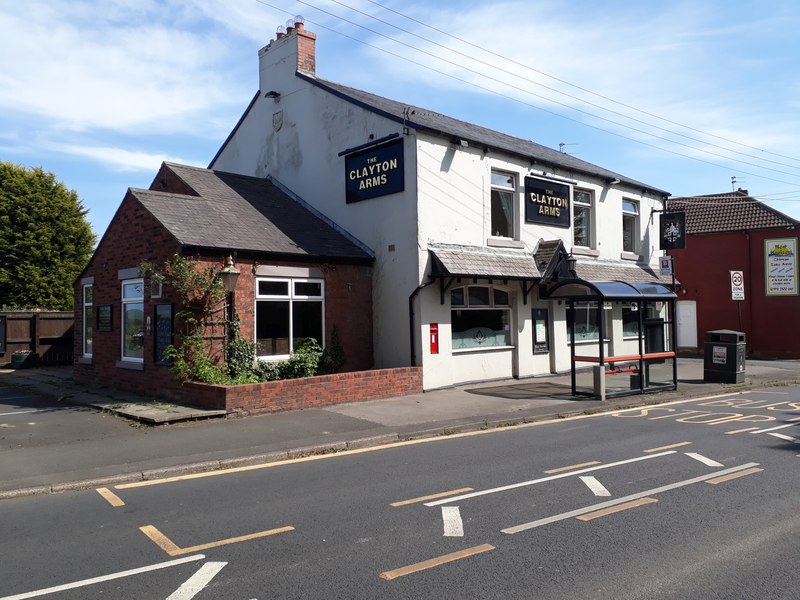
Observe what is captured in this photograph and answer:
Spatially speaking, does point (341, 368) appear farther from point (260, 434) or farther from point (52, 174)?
point (52, 174)

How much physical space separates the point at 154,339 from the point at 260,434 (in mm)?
4834

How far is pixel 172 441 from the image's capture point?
9641 millimetres

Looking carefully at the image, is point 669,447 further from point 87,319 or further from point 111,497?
point 87,319

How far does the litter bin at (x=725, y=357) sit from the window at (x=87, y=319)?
54.6 feet

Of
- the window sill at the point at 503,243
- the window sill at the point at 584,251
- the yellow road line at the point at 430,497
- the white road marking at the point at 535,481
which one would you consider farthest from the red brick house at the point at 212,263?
the white road marking at the point at 535,481

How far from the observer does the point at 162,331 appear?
44.4 feet

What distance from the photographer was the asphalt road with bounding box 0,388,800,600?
4570mm

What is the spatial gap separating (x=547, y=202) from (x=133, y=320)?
11352mm

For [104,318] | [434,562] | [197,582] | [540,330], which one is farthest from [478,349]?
[197,582]

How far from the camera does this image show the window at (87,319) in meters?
17.1

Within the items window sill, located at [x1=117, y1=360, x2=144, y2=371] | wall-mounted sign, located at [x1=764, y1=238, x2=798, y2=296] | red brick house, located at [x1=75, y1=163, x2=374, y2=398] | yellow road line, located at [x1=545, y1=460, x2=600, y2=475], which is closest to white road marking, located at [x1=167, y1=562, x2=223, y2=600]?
yellow road line, located at [x1=545, y1=460, x2=600, y2=475]

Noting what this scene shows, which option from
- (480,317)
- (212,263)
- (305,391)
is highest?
(212,263)

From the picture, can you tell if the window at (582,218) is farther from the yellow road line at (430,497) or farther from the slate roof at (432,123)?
the yellow road line at (430,497)

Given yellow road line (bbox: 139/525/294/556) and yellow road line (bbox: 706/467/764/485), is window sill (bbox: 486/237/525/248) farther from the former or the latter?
yellow road line (bbox: 139/525/294/556)
